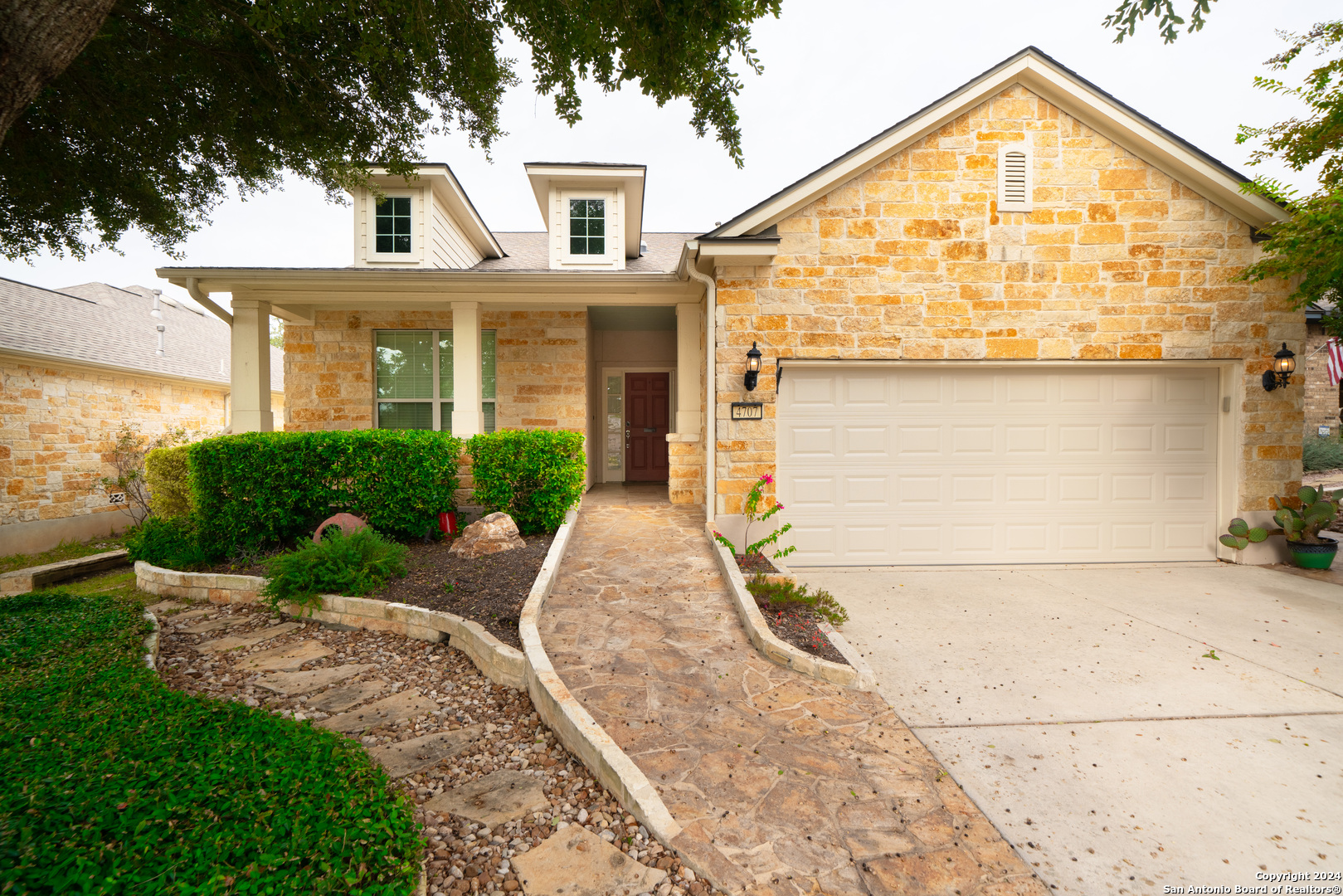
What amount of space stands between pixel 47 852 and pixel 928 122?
335 inches

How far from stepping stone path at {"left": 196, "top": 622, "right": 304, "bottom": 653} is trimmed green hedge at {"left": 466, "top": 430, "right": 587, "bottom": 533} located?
8.04 feet

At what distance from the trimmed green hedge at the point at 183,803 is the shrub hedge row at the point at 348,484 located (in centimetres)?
357

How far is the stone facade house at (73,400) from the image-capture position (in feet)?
29.2

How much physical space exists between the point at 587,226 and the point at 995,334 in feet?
21.5

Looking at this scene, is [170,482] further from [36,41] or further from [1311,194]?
[1311,194]

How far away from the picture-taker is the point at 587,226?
31.9ft

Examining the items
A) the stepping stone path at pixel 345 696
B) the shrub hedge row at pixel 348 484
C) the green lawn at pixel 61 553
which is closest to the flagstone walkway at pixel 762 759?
the stepping stone path at pixel 345 696

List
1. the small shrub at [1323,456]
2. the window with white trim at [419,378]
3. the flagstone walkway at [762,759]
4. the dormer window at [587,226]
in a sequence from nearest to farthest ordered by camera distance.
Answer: the flagstone walkway at [762,759] → the window with white trim at [419,378] → the dormer window at [587,226] → the small shrub at [1323,456]

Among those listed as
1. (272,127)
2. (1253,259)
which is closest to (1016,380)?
(1253,259)

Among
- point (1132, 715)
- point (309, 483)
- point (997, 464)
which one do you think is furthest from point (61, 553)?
point (997, 464)

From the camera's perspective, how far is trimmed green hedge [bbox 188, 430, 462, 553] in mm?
6570

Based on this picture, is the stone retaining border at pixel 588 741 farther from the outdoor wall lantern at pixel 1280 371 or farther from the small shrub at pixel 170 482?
the outdoor wall lantern at pixel 1280 371

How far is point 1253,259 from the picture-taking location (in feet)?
22.3

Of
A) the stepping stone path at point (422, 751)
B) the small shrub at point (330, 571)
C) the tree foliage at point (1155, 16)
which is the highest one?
the tree foliage at point (1155, 16)
